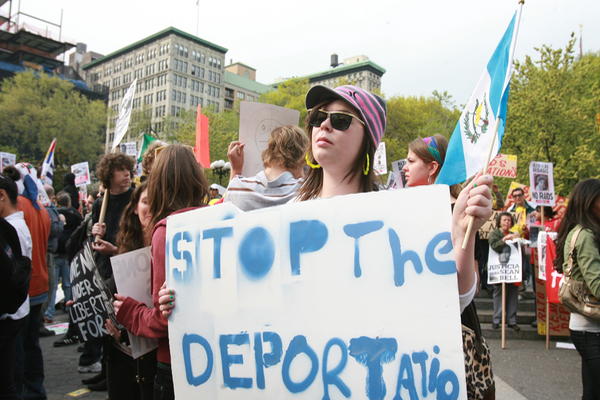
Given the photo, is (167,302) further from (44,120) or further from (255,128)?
(44,120)

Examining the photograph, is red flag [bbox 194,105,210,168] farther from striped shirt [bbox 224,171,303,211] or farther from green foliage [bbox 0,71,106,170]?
green foliage [bbox 0,71,106,170]

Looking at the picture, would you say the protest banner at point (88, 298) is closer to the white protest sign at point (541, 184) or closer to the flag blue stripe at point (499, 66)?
the flag blue stripe at point (499, 66)

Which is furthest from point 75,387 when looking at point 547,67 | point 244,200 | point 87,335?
point 547,67

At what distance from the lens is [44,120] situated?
44219 millimetres

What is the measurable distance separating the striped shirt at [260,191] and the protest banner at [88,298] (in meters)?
0.94

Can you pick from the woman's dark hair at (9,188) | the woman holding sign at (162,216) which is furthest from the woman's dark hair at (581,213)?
the woman's dark hair at (9,188)

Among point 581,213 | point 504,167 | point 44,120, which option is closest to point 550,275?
point 581,213

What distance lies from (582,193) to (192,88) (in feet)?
286

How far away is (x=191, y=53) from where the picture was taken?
275 feet

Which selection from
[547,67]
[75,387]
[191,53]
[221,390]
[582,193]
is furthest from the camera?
[191,53]

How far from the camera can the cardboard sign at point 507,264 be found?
695cm

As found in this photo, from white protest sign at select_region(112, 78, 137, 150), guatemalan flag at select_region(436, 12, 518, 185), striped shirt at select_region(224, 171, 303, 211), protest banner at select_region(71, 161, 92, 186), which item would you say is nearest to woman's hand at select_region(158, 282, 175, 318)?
striped shirt at select_region(224, 171, 303, 211)

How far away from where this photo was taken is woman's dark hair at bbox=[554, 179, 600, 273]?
3149mm

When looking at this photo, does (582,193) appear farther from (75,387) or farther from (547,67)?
(547,67)
